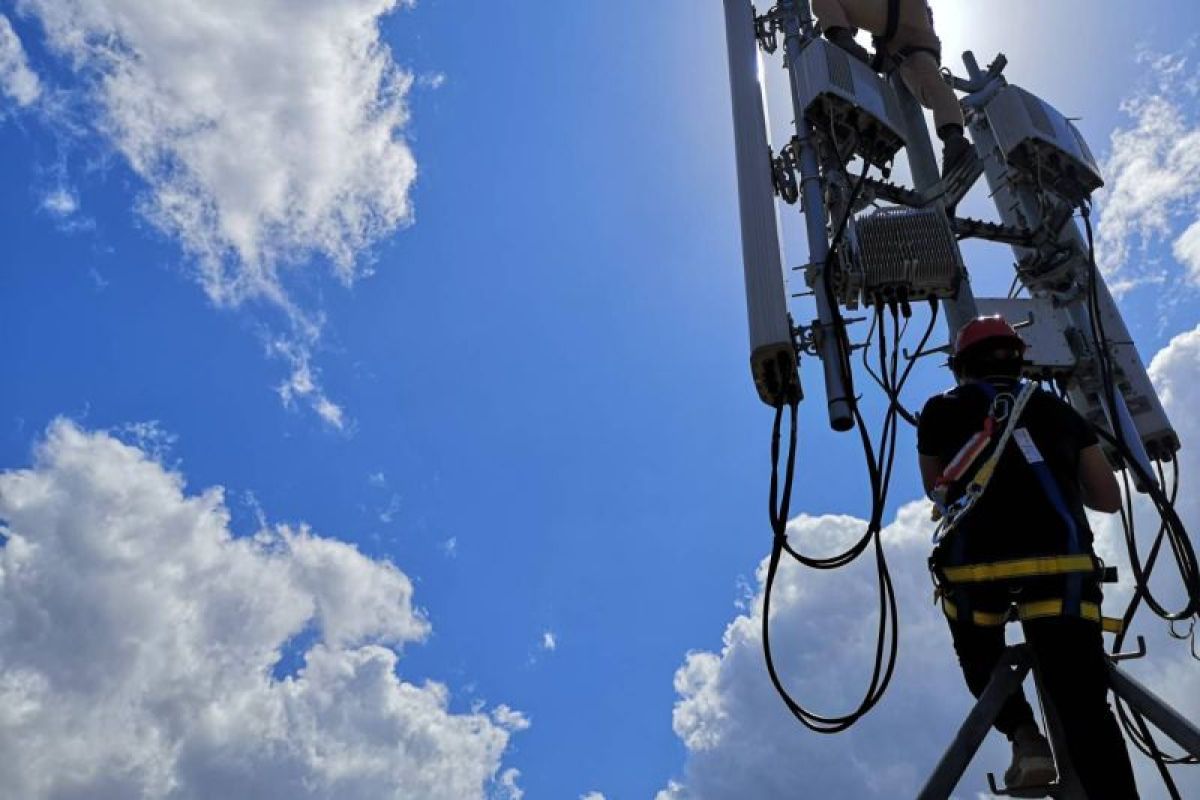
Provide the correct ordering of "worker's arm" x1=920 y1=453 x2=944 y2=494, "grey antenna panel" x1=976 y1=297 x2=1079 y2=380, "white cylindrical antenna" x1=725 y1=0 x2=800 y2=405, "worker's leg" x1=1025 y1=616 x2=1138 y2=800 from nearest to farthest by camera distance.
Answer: "worker's leg" x1=1025 y1=616 x2=1138 y2=800 → "worker's arm" x1=920 y1=453 x2=944 y2=494 → "white cylindrical antenna" x1=725 y1=0 x2=800 y2=405 → "grey antenna panel" x1=976 y1=297 x2=1079 y2=380

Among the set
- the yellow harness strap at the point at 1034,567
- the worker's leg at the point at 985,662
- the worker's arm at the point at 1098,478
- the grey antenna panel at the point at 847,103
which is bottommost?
the worker's leg at the point at 985,662

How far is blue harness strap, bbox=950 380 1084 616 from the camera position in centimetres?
358

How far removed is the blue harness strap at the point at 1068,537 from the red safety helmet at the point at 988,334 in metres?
0.74

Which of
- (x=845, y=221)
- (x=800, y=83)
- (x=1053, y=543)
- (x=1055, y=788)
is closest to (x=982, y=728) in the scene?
(x=1055, y=788)

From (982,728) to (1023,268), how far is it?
328 inches

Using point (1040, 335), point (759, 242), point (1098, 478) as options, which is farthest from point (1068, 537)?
point (1040, 335)

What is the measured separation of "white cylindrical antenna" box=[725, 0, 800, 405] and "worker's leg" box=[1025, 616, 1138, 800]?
250 cm

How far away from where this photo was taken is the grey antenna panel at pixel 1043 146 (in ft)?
34.6

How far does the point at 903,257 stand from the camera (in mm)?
7289

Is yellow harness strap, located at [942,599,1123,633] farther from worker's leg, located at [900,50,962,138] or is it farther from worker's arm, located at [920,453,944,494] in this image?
worker's leg, located at [900,50,962,138]

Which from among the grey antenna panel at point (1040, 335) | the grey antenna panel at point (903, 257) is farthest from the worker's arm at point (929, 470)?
the grey antenna panel at point (1040, 335)

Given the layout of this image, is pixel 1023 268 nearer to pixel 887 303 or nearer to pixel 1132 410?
pixel 1132 410

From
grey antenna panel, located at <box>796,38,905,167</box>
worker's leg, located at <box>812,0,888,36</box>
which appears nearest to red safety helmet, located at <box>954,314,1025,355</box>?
grey antenna panel, located at <box>796,38,905,167</box>

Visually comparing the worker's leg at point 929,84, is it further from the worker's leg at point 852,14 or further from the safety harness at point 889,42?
the worker's leg at point 852,14
